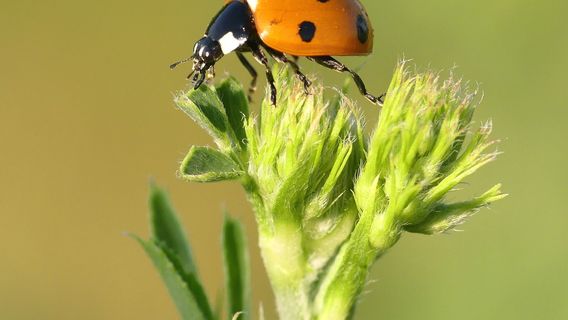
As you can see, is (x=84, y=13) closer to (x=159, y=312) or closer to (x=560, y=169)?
(x=159, y=312)

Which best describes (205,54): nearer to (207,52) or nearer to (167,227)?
(207,52)

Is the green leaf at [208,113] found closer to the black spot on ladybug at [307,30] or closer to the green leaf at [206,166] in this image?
the green leaf at [206,166]

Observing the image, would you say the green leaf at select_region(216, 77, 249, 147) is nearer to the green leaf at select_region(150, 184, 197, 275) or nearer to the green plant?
the green plant

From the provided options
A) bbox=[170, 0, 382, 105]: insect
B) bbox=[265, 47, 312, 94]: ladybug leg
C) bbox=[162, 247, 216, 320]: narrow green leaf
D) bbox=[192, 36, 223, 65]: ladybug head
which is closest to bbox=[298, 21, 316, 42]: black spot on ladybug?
bbox=[170, 0, 382, 105]: insect

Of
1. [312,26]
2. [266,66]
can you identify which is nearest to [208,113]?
[266,66]

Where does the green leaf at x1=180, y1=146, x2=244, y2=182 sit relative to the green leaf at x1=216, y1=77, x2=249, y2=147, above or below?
below

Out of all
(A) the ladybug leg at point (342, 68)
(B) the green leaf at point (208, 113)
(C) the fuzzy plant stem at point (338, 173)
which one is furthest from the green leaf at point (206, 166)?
(A) the ladybug leg at point (342, 68)
